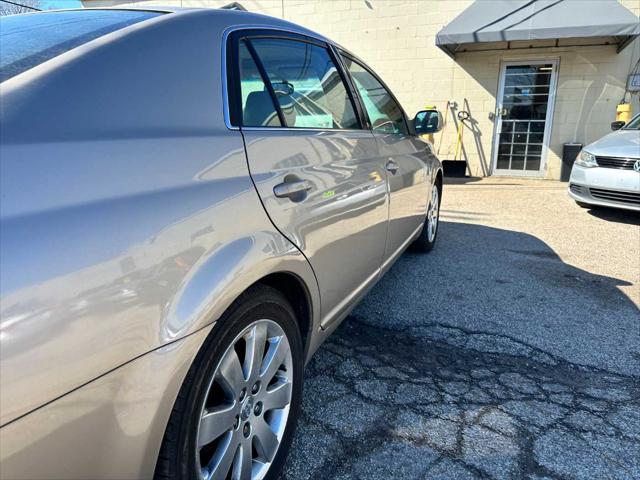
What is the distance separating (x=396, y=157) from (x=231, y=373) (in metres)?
2.06

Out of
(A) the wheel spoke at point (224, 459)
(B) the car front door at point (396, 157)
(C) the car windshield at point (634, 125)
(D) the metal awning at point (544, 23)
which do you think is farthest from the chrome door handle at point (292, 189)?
(D) the metal awning at point (544, 23)

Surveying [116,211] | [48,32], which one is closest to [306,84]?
[48,32]

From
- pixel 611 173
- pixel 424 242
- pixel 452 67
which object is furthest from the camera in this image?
pixel 452 67

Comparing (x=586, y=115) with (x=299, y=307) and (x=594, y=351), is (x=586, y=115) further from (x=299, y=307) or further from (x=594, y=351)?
(x=299, y=307)

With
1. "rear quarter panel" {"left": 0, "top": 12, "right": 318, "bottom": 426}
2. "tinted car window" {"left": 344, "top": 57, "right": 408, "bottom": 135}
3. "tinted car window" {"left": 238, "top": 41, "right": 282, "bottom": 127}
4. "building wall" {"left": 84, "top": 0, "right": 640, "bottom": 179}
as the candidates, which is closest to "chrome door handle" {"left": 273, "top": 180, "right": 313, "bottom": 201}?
"rear quarter panel" {"left": 0, "top": 12, "right": 318, "bottom": 426}

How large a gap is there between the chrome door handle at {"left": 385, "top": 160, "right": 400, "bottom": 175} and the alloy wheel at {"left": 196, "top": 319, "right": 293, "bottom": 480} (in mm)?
1486

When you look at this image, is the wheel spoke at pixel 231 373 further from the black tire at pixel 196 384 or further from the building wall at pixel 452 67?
the building wall at pixel 452 67

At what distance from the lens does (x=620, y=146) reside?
6.14 metres

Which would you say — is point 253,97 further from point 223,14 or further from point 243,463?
point 243,463

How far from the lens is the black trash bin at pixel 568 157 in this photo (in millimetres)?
9445

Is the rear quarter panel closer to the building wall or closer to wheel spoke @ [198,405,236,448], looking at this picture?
wheel spoke @ [198,405,236,448]

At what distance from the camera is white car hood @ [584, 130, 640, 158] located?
5.95 metres

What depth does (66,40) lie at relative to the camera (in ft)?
4.69

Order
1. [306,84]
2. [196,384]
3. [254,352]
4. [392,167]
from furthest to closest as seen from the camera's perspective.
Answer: [392,167] → [306,84] → [254,352] → [196,384]
